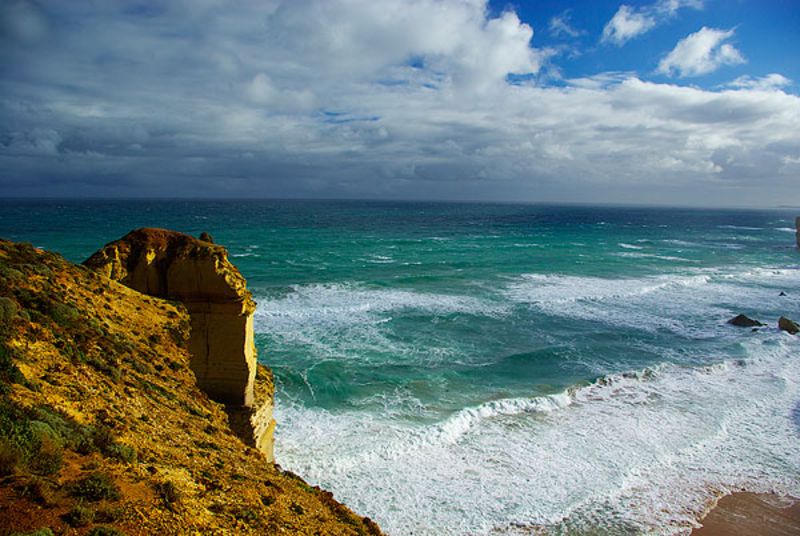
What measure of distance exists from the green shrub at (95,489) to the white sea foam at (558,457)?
360 inches

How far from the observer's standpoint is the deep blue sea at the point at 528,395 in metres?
15.6

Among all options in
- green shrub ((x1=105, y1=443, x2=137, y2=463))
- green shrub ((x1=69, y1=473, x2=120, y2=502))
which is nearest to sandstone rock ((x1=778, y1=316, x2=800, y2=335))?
green shrub ((x1=105, y1=443, x2=137, y2=463))

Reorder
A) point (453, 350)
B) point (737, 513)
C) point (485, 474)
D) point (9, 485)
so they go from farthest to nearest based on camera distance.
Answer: point (453, 350)
point (485, 474)
point (737, 513)
point (9, 485)

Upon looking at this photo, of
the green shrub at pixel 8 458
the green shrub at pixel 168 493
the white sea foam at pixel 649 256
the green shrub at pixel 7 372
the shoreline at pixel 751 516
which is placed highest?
the green shrub at pixel 7 372

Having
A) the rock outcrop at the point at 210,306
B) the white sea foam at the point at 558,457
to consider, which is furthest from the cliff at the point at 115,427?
the white sea foam at the point at 558,457

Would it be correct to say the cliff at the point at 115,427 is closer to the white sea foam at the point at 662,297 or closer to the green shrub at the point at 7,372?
the green shrub at the point at 7,372

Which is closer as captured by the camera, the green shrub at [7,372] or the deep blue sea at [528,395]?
the green shrub at [7,372]

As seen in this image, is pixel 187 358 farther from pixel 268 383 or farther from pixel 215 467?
pixel 215 467

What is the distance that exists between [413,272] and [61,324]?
4152 centimetres

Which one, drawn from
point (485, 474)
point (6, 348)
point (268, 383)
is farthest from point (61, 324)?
point (485, 474)

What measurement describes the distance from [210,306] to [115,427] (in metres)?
5.01

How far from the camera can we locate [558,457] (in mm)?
17672

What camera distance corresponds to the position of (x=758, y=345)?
30000 millimetres

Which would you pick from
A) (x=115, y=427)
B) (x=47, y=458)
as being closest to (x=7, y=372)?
(x=115, y=427)
